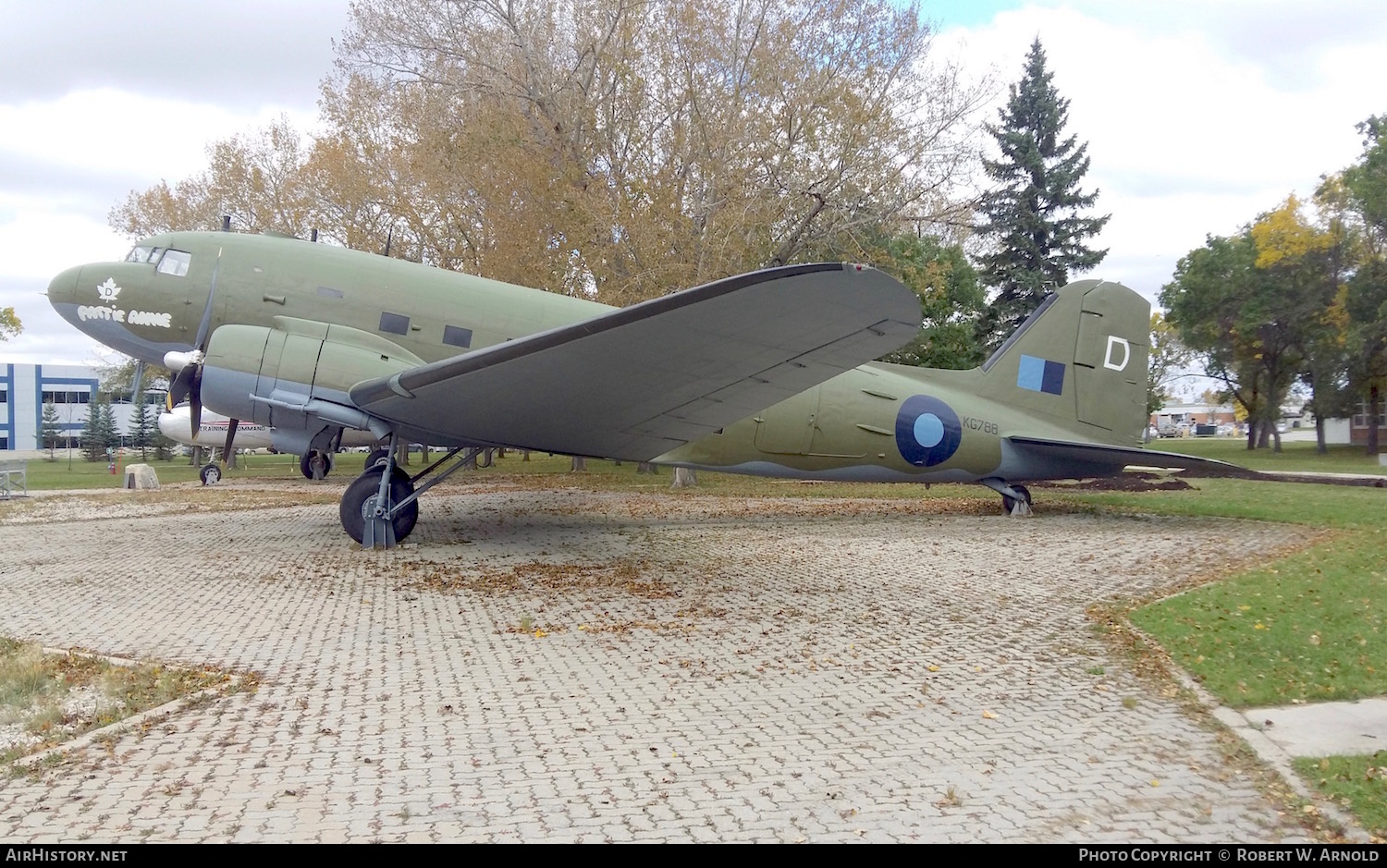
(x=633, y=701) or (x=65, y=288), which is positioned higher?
(x=65, y=288)

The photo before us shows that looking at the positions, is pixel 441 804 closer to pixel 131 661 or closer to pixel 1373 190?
pixel 131 661

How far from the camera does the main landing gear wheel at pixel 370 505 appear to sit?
10555 mm

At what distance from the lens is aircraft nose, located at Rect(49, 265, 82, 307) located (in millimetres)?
11070

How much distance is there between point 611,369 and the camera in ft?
27.7

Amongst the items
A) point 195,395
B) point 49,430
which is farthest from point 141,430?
point 195,395

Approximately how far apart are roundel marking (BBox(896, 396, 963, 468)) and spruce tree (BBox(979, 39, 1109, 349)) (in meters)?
25.1

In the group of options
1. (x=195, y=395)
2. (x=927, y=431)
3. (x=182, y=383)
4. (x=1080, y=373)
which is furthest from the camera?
(x=1080, y=373)

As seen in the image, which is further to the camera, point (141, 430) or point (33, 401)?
point (33, 401)

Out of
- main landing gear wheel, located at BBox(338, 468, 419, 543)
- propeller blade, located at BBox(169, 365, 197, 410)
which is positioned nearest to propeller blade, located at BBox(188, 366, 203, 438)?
propeller blade, located at BBox(169, 365, 197, 410)

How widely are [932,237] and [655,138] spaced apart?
1625 cm

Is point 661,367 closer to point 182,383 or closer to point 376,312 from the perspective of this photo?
point 376,312

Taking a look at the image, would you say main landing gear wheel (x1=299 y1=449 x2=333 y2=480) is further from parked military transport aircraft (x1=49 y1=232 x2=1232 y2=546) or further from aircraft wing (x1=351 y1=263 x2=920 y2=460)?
aircraft wing (x1=351 y1=263 x2=920 y2=460)

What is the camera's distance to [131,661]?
5.65 m

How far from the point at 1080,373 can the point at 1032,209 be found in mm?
28266
